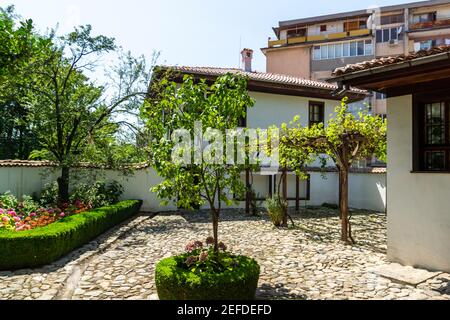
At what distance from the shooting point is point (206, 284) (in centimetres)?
367

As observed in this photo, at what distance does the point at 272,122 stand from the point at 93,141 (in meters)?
7.95

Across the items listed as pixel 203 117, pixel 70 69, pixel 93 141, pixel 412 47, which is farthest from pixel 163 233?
pixel 412 47

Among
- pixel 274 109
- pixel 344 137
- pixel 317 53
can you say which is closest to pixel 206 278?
pixel 344 137

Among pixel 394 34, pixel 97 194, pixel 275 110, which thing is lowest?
pixel 97 194

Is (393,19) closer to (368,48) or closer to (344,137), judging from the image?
(368,48)

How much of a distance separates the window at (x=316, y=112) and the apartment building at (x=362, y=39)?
15.0 metres

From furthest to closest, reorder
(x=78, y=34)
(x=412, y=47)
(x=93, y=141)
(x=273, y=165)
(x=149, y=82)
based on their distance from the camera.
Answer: (x=412, y=47) → (x=273, y=165) → (x=149, y=82) → (x=93, y=141) → (x=78, y=34)

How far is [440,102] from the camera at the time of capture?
5473 mm

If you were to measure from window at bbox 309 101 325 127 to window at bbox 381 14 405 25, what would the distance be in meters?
21.2

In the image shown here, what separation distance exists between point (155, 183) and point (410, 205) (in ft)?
32.6

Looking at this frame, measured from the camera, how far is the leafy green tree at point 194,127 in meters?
4.39

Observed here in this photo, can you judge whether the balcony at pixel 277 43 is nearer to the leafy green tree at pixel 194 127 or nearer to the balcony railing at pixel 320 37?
the balcony railing at pixel 320 37

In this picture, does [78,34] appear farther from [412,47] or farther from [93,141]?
[412,47]

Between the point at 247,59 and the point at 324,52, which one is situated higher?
the point at 324,52
